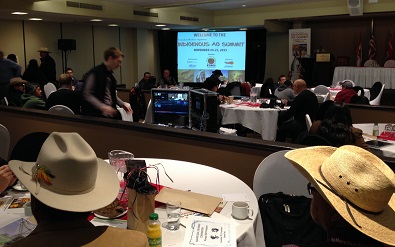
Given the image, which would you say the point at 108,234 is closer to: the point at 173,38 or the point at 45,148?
the point at 45,148

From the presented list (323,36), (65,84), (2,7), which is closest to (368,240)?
(65,84)

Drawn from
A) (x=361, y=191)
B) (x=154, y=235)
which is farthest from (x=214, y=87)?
(x=361, y=191)

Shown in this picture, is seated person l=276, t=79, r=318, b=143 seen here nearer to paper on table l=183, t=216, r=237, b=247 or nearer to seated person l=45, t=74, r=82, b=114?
seated person l=45, t=74, r=82, b=114

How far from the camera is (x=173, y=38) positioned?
15.3m

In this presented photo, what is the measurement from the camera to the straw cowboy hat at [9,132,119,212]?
129cm

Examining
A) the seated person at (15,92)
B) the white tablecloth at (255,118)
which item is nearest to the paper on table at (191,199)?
the white tablecloth at (255,118)

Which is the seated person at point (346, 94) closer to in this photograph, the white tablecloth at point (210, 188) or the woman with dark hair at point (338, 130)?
the woman with dark hair at point (338, 130)

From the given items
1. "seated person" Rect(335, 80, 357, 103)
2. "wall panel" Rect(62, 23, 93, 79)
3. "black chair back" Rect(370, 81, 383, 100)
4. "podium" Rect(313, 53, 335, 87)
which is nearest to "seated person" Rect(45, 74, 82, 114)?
"seated person" Rect(335, 80, 357, 103)

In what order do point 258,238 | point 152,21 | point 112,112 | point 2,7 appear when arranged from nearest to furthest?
point 258,238 < point 112,112 < point 2,7 < point 152,21

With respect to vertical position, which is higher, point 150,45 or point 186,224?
point 150,45

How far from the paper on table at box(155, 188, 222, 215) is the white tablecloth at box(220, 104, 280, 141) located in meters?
4.37

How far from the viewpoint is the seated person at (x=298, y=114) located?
588 cm

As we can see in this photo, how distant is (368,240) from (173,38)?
14.4 meters

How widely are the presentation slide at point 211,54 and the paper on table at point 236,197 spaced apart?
11716mm
